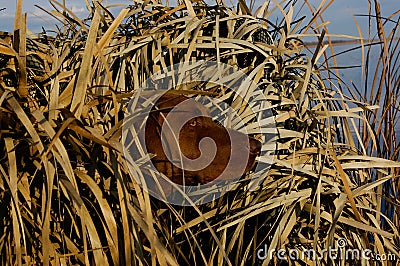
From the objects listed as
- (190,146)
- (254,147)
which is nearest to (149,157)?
(190,146)

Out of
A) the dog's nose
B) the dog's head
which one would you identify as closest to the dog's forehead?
the dog's head

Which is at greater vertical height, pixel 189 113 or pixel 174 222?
pixel 189 113

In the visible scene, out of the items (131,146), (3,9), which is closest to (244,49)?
(131,146)

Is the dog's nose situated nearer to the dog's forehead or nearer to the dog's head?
the dog's head

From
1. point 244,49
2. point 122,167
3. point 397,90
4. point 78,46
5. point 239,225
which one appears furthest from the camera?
point 397,90

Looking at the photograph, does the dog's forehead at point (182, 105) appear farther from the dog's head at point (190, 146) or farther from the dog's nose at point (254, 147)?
the dog's nose at point (254, 147)

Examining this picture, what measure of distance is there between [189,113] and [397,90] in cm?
85

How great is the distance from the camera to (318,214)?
111 cm

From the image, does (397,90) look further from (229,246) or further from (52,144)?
(52,144)

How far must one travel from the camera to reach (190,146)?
3.55 ft

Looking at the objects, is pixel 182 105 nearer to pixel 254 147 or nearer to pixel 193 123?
pixel 193 123

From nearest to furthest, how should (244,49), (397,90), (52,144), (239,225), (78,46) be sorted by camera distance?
(52,144) < (239,225) < (244,49) < (78,46) < (397,90)

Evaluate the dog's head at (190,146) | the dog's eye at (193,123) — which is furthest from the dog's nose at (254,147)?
the dog's eye at (193,123)

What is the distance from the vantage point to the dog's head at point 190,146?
1.07m
